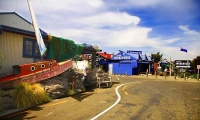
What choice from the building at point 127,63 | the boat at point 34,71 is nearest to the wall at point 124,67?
the building at point 127,63

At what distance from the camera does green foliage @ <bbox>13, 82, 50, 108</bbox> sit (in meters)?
8.83

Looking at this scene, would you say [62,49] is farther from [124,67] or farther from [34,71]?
[124,67]

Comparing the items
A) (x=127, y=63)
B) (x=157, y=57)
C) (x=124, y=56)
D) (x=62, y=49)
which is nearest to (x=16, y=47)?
(x=62, y=49)

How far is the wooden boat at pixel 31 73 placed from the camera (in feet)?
32.8

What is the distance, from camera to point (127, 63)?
41.6 m

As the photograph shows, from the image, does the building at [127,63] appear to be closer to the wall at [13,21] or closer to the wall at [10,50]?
the wall at [13,21]

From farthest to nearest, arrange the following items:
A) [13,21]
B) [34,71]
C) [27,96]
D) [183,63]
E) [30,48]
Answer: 1. [183,63]
2. [13,21]
3. [30,48]
4. [34,71]
5. [27,96]

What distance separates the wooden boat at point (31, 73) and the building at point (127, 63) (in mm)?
28880

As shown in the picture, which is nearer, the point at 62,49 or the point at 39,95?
the point at 39,95

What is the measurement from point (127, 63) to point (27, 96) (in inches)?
1344

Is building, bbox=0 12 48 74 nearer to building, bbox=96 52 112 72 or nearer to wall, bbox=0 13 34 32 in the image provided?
wall, bbox=0 13 34 32

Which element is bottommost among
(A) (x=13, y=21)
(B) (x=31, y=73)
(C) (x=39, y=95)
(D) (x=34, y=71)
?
(C) (x=39, y=95)

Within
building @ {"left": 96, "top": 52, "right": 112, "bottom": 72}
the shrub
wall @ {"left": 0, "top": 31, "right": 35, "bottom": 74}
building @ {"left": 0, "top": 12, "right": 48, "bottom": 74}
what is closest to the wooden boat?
wall @ {"left": 0, "top": 31, "right": 35, "bottom": 74}

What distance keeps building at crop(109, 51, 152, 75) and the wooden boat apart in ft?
94.8
